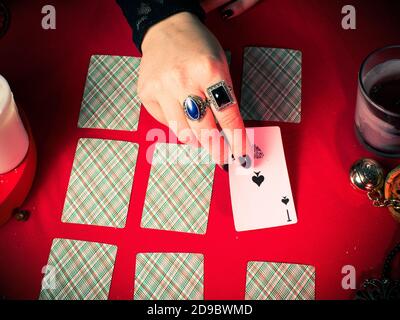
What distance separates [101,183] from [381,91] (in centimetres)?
66

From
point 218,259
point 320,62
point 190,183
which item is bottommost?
point 218,259

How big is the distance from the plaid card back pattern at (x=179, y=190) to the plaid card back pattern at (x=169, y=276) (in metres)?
0.06

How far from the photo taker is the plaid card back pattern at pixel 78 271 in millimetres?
912

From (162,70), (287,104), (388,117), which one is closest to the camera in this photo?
(388,117)

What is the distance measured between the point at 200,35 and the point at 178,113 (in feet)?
0.58

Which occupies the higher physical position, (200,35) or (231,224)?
(200,35)

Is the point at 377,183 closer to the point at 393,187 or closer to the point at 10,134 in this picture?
the point at 393,187

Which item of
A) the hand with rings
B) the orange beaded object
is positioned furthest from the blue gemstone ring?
the orange beaded object

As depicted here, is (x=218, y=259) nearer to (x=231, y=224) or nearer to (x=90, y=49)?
(x=231, y=224)

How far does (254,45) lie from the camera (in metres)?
1.07

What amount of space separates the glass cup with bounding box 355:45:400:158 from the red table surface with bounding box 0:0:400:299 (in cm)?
7

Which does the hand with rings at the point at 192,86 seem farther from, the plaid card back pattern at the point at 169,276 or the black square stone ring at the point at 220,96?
the plaid card back pattern at the point at 169,276

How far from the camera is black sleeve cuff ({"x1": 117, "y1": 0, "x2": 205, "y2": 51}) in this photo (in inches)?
37.3
